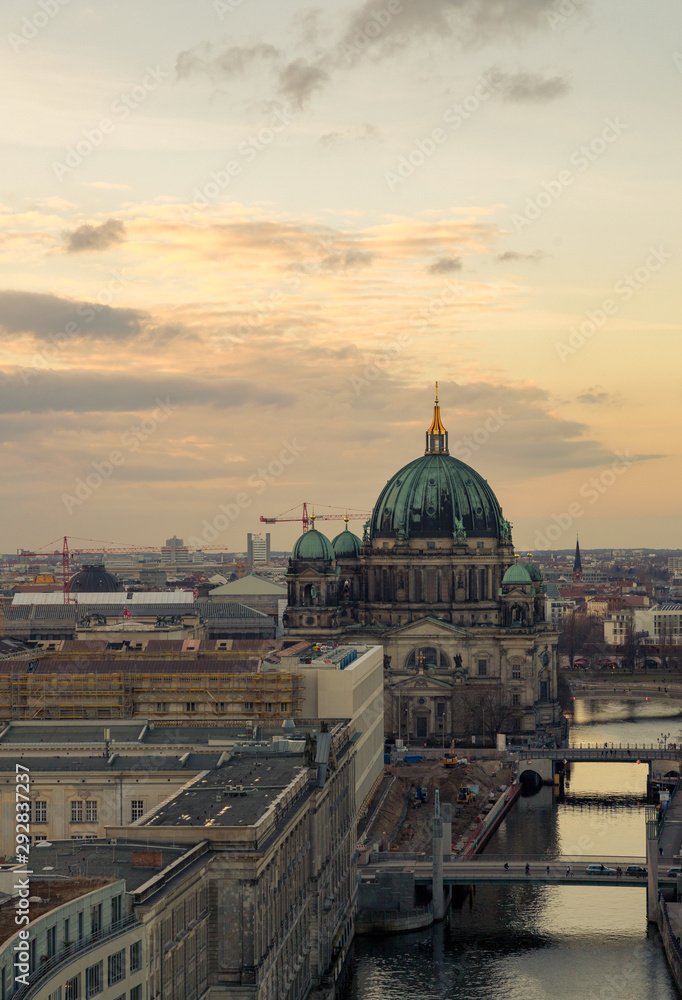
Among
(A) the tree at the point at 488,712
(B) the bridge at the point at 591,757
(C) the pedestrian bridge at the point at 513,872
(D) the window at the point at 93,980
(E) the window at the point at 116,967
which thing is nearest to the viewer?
(D) the window at the point at 93,980

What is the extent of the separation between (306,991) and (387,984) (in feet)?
36.9

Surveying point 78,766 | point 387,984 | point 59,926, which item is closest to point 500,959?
point 387,984

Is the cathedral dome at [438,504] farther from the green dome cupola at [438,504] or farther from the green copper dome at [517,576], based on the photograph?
the green copper dome at [517,576]

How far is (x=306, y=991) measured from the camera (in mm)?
78188

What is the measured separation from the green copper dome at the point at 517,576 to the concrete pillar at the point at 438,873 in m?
83.5

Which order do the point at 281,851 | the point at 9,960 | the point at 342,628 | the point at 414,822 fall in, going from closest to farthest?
the point at 9,960 → the point at 281,851 → the point at 414,822 → the point at 342,628

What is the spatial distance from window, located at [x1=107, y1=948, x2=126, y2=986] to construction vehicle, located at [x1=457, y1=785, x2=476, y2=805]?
86.2 meters

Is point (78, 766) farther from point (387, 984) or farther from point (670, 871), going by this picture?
Answer: point (670, 871)

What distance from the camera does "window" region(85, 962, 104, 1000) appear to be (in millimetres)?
50906

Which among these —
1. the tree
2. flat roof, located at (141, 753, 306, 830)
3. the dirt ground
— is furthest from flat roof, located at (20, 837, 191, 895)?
the tree

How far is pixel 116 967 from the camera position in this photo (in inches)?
2084

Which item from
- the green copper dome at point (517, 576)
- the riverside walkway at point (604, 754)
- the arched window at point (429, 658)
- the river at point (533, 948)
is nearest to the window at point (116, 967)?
the river at point (533, 948)

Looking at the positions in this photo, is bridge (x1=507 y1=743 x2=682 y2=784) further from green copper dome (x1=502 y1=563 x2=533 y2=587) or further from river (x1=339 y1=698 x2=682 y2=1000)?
green copper dome (x1=502 y1=563 x2=533 y2=587)

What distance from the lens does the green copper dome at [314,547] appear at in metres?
192
